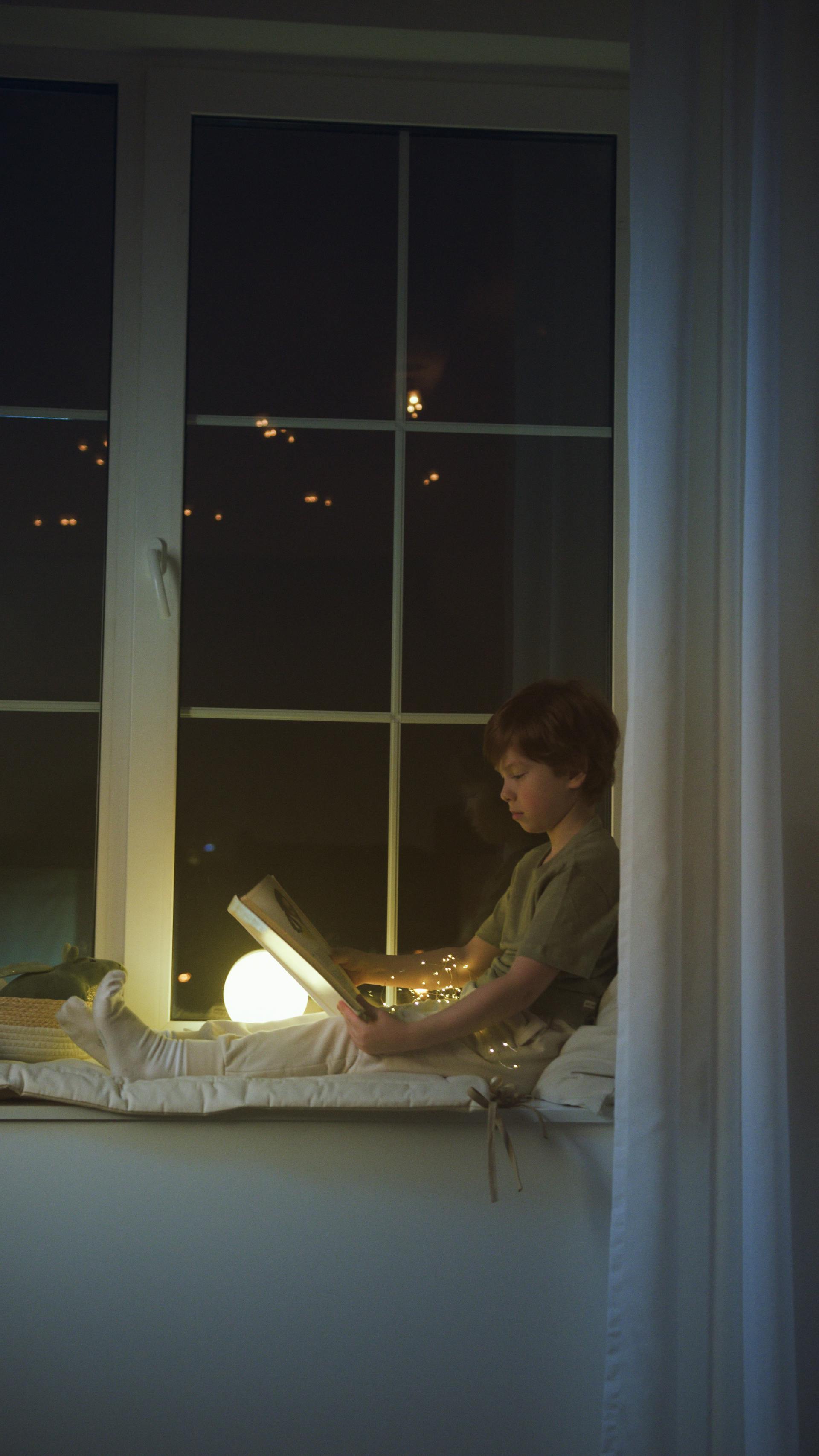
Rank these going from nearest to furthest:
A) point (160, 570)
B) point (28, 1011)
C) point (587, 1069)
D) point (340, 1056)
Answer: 1. point (587, 1069)
2. point (340, 1056)
3. point (28, 1011)
4. point (160, 570)

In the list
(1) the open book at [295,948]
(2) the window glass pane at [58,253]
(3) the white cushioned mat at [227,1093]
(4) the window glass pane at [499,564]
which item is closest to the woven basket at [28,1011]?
(3) the white cushioned mat at [227,1093]

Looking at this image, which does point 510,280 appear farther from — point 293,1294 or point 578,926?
point 293,1294

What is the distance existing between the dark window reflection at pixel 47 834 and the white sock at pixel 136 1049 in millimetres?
462

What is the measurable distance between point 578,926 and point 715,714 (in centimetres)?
44

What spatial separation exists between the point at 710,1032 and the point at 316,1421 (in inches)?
27.2

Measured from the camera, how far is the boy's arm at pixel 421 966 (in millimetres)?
1806

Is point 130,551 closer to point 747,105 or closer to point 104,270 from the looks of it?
point 104,270

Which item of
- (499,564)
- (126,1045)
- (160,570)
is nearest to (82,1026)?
(126,1045)

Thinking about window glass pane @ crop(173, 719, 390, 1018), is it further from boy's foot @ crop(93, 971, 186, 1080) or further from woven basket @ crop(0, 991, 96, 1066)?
boy's foot @ crop(93, 971, 186, 1080)

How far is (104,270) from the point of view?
1910mm

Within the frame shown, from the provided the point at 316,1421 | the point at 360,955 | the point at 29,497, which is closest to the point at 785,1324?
the point at 316,1421

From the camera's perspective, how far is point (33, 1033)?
1533mm

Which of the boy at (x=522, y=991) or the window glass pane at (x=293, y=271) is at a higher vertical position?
the window glass pane at (x=293, y=271)

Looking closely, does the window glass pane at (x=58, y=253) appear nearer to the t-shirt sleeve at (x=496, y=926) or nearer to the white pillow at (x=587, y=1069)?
the t-shirt sleeve at (x=496, y=926)
